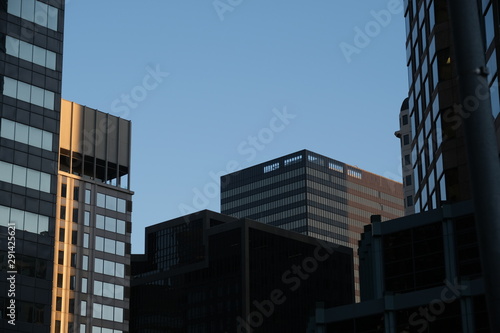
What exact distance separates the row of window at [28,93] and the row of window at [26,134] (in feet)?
9.01

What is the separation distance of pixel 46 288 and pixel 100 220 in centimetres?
4880

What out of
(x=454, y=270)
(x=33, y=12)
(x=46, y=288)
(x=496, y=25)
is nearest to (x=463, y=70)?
(x=496, y=25)

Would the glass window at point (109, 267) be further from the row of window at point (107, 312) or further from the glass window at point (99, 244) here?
the row of window at point (107, 312)

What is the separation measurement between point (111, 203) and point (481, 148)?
129m

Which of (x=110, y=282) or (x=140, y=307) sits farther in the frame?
(x=140, y=307)

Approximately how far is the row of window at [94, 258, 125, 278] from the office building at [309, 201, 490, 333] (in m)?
79.7

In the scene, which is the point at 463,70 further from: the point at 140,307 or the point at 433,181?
the point at 140,307

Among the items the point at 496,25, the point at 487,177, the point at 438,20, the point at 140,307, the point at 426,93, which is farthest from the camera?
the point at 140,307

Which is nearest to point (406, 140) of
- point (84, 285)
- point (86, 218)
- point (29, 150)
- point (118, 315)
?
point (86, 218)

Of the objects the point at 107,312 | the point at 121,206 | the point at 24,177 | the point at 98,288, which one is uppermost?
the point at 121,206

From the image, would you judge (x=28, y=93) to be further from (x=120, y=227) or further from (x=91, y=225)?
(x=120, y=227)

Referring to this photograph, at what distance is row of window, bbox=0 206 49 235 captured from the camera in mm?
81137

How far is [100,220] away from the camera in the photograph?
131000mm

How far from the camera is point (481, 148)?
6.94 metres
